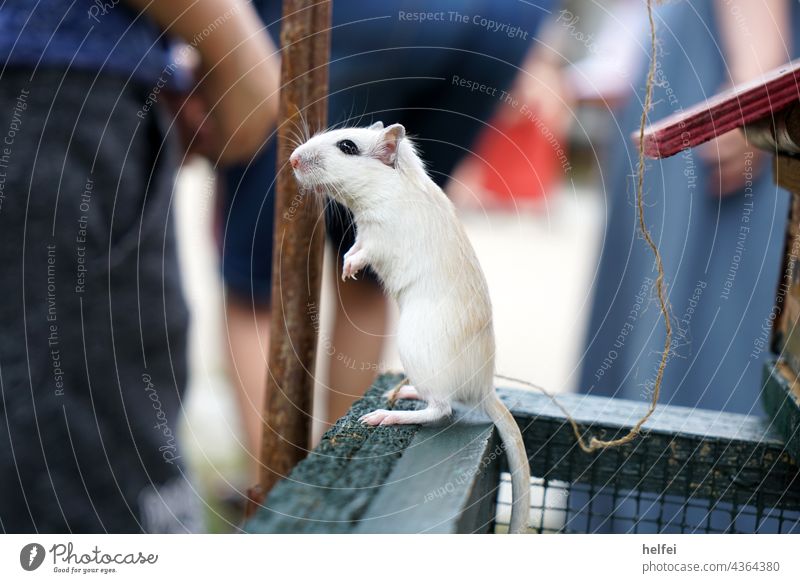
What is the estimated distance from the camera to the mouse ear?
0.58 metres

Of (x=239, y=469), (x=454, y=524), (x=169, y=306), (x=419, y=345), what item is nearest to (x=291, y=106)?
(x=419, y=345)

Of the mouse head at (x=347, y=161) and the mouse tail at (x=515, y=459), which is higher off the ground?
the mouse head at (x=347, y=161)

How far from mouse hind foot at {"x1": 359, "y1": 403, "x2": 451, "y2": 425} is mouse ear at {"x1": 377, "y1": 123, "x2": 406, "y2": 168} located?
17cm

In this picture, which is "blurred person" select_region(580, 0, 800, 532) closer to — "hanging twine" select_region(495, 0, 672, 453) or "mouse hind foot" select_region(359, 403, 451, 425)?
"hanging twine" select_region(495, 0, 672, 453)

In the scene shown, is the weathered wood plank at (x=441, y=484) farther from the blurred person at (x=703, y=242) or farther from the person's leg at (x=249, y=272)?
the blurred person at (x=703, y=242)

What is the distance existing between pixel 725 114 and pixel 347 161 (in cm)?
27

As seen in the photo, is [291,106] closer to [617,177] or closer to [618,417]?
[618,417]

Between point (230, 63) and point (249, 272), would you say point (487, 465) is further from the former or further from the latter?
point (249, 272)

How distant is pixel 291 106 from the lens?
633mm

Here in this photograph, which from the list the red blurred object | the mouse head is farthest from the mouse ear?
the red blurred object

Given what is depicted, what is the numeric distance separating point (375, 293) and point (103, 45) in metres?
0.39

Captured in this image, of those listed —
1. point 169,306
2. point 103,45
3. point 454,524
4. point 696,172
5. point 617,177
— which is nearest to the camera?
point 454,524

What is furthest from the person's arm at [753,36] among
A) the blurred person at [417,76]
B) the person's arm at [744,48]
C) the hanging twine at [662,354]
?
the hanging twine at [662,354]

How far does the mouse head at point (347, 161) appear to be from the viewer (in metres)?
0.59
